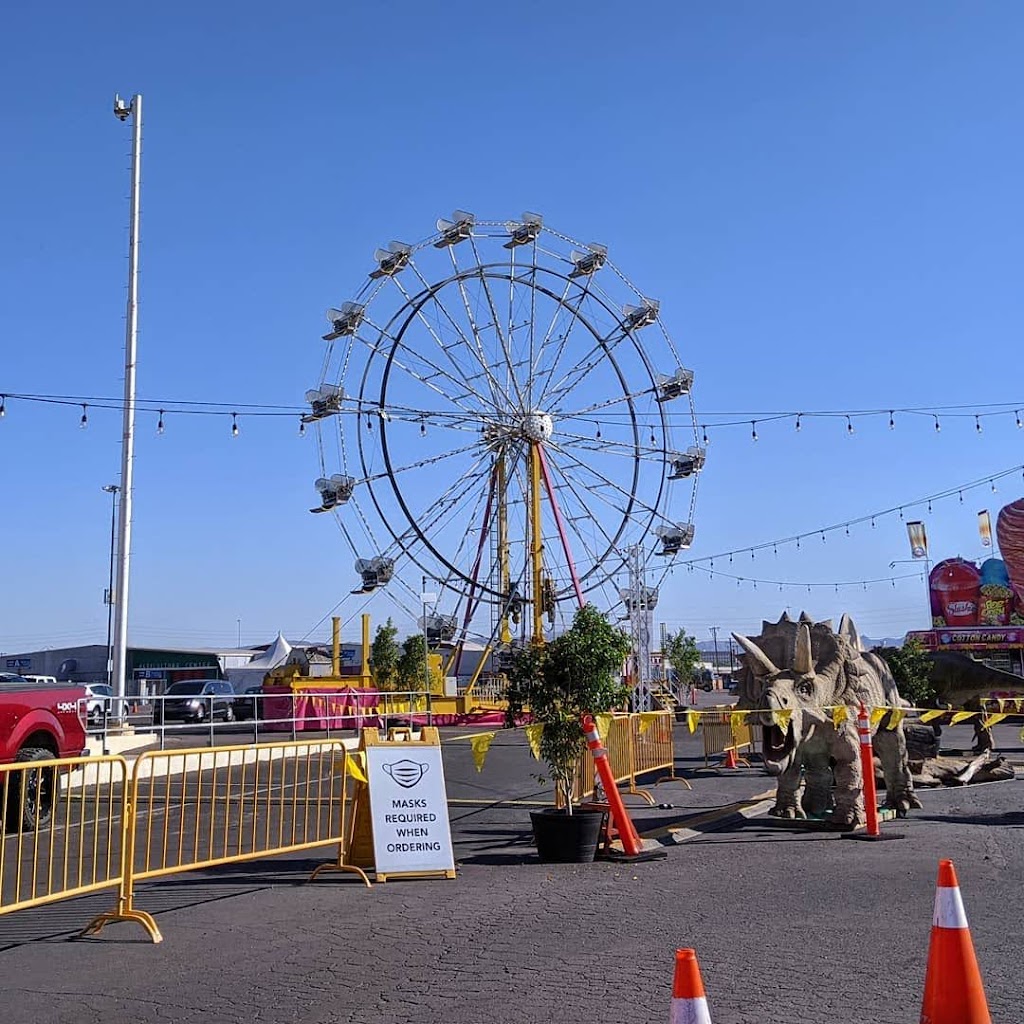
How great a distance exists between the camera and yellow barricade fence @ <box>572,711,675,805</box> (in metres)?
13.5

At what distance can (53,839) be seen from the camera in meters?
8.31

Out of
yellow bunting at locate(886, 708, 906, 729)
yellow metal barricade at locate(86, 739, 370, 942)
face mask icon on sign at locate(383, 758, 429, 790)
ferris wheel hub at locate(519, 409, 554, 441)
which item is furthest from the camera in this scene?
ferris wheel hub at locate(519, 409, 554, 441)

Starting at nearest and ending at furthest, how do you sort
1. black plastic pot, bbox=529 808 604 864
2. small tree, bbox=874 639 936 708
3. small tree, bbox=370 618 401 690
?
black plastic pot, bbox=529 808 604 864, small tree, bbox=874 639 936 708, small tree, bbox=370 618 401 690

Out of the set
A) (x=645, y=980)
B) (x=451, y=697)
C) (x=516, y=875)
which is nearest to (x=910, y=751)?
(x=516, y=875)

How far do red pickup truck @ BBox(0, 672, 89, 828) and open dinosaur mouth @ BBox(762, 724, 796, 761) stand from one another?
24.9ft

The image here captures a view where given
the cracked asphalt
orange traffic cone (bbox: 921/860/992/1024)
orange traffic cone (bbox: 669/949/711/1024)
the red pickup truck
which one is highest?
the red pickup truck

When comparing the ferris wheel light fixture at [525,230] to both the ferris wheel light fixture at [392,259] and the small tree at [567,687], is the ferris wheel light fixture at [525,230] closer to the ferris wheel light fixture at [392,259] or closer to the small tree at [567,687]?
the ferris wheel light fixture at [392,259]

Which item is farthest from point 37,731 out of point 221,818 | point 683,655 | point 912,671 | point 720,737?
point 683,655

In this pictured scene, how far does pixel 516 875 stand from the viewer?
9.15 m

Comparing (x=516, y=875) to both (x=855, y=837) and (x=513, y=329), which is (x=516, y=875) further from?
(x=513, y=329)

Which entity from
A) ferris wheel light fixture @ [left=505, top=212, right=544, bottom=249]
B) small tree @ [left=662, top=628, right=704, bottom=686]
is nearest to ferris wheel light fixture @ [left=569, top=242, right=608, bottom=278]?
ferris wheel light fixture @ [left=505, top=212, right=544, bottom=249]

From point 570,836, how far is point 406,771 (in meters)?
1.60

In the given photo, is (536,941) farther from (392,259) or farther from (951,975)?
(392,259)

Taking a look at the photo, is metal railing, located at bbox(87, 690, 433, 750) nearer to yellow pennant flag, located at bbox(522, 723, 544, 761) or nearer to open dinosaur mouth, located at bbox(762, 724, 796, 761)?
open dinosaur mouth, located at bbox(762, 724, 796, 761)
